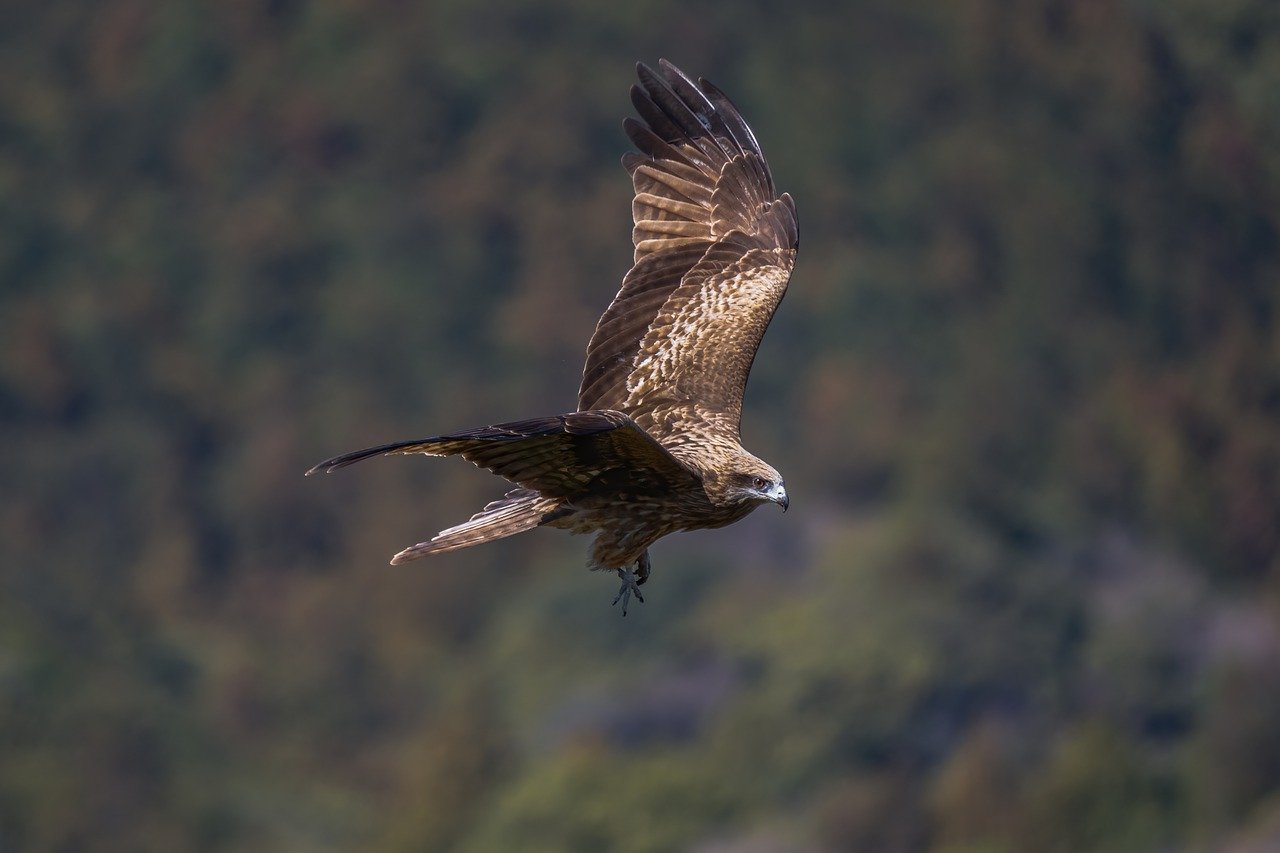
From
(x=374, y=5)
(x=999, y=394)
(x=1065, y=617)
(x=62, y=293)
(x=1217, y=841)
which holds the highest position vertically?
(x=374, y=5)

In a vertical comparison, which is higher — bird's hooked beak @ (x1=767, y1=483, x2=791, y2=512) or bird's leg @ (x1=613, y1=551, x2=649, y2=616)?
bird's hooked beak @ (x1=767, y1=483, x2=791, y2=512)

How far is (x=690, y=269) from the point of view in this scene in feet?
51.0

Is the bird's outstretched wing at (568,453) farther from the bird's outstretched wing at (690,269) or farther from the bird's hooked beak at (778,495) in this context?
the bird's outstretched wing at (690,269)

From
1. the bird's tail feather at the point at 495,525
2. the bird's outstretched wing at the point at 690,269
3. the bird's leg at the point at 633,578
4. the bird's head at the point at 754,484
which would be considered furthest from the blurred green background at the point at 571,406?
the bird's tail feather at the point at 495,525

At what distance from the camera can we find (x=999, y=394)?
54375mm

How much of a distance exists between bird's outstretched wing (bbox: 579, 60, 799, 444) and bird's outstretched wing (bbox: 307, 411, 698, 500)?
3.15 ft

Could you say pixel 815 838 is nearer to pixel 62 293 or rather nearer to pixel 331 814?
pixel 331 814

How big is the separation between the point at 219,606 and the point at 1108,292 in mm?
22774

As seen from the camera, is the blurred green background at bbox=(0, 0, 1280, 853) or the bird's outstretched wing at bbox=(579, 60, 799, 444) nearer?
the bird's outstretched wing at bbox=(579, 60, 799, 444)

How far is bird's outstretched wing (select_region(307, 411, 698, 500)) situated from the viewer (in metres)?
11.9

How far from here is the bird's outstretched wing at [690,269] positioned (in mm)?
14594

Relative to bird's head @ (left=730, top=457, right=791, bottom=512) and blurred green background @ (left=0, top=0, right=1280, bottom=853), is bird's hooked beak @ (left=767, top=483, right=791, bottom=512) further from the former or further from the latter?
blurred green background @ (left=0, top=0, right=1280, bottom=853)

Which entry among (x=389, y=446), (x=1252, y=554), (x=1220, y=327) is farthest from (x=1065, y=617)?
(x=389, y=446)

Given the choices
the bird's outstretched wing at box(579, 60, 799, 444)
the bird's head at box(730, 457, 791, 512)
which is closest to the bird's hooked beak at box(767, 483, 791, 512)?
the bird's head at box(730, 457, 791, 512)
